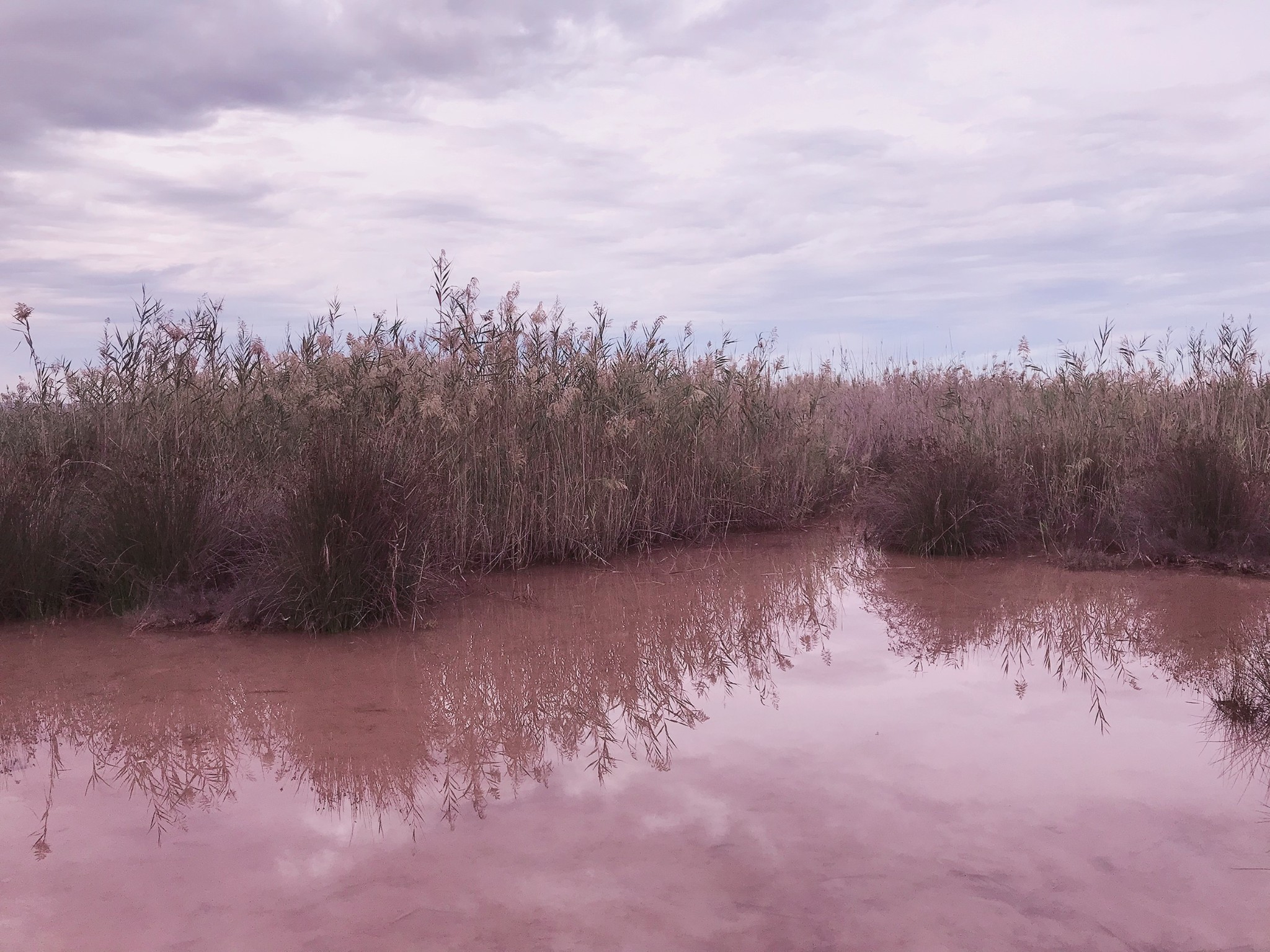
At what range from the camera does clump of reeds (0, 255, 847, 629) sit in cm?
552

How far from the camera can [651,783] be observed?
11.2ft

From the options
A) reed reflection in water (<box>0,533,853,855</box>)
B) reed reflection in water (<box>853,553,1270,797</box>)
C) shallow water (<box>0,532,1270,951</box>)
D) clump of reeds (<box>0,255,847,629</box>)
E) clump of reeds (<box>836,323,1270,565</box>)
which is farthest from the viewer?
clump of reeds (<box>836,323,1270,565</box>)

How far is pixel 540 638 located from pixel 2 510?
3274 mm

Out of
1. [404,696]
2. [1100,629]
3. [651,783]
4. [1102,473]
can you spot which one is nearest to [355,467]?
[404,696]

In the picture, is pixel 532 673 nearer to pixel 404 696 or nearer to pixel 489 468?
pixel 404 696

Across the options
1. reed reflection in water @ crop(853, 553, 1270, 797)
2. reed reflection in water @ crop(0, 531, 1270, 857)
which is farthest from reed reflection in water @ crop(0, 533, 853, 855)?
reed reflection in water @ crop(853, 553, 1270, 797)

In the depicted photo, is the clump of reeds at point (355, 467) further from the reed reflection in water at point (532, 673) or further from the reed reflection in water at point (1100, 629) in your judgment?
the reed reflection in water at point (1100, 629)

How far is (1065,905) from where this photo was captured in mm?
2543

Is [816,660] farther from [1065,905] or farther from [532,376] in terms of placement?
[532,376]

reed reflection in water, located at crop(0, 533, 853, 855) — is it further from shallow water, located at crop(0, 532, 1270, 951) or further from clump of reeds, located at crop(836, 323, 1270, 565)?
clump of reeds, located at crop(836, 323, 1270, 565)

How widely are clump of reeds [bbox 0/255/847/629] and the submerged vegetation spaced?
0.02 meters

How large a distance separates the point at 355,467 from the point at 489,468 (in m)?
1.85

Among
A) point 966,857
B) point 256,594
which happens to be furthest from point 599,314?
point 966,857

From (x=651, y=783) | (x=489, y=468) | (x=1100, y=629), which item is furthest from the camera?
(x=489, y=468)
